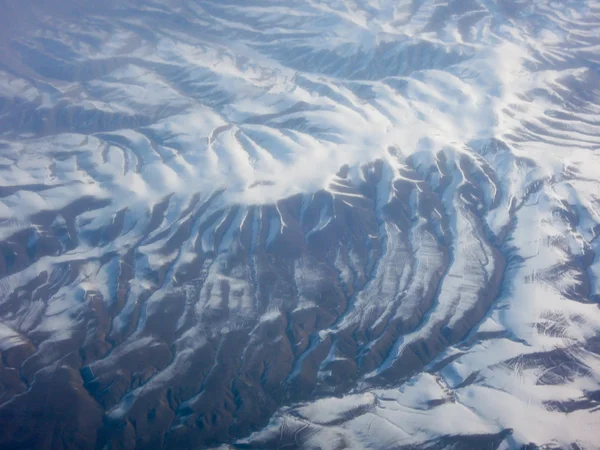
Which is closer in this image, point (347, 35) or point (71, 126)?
point (71, 126)

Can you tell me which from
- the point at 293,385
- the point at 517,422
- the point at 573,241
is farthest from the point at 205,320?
the point at 573,241

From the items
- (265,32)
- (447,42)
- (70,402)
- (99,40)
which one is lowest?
(70,402)

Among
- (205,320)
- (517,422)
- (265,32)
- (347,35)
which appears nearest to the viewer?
(517,422)

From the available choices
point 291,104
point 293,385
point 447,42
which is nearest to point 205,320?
point 293,385

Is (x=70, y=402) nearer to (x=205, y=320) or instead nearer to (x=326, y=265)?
(x=205, y=320)

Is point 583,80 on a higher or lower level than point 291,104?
higher

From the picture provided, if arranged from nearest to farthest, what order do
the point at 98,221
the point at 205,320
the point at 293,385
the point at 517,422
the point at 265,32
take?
1. the point at 517,422
2. the point at 293,385
3. the point at 205,320
4. the point at 98,221
5. the point at 265,32
